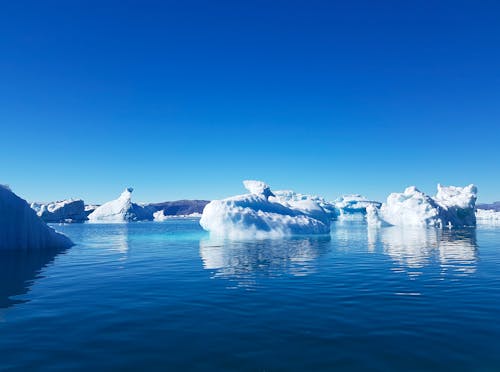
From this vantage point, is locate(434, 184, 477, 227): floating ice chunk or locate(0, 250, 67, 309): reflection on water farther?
locate(434, 184, 477, 227): floating ice chunk

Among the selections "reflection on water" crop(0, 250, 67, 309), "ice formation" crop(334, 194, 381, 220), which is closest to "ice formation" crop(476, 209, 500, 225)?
"ice formation" crop(334, 194, 381, 220)

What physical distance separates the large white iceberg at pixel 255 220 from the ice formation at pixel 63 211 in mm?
100750

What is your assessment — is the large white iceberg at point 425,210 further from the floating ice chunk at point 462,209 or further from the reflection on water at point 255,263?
the reflection on water at point 255,263

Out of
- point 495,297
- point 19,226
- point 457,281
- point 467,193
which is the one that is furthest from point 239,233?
point 467,193

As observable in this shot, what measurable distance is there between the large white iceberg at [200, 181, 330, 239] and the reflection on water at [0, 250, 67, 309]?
64.7 ft

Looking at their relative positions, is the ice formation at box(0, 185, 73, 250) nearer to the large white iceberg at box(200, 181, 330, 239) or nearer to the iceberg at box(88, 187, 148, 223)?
the large white iceberg at box(200, 181, 330, 239)

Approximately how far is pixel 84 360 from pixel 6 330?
3.21 meters

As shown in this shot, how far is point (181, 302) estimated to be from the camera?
11133mm

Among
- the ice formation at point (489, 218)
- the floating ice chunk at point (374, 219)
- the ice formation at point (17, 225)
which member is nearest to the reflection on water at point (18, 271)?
the ice formation at point (17, 225)

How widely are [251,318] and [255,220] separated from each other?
32.0 meters

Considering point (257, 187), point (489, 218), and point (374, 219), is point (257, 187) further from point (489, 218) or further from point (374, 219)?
point (489, 218)

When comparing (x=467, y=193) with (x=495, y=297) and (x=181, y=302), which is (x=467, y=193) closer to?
(x=495, y=297)

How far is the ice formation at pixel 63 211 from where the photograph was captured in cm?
12119

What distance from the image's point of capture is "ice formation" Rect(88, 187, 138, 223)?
150875mm
